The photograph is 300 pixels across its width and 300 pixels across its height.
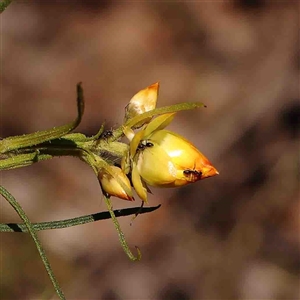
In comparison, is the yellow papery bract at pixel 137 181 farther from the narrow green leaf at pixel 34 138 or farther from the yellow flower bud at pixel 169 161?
the narrow green leaf at pixel 34 138

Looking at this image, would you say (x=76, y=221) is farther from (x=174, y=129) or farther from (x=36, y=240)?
(x=174, y=129)

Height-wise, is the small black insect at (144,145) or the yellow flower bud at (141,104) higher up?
the yellow flower bud at (141,104)

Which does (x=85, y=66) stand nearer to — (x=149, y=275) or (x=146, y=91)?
(x=149, y=275)

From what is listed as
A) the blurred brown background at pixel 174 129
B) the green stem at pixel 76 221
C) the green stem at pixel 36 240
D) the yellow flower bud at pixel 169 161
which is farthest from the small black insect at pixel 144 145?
the blurred brown background at pixel 174 129

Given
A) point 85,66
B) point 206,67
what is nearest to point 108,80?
point 85,66

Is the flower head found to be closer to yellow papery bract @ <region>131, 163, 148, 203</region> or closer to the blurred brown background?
yellow papery bract @ <region>131, 163, 148, 203</region>

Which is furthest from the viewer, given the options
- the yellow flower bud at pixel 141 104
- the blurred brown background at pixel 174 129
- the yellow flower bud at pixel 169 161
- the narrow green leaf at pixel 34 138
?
the blurred brown background at pixel 174 129

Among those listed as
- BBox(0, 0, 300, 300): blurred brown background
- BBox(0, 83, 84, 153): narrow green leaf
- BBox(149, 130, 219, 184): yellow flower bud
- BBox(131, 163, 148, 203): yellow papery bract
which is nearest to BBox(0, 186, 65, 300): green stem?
BBox(0, 83, 84, 153): narrow green leaf

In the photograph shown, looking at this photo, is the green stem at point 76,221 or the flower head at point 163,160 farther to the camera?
the green stem at point 76,221
